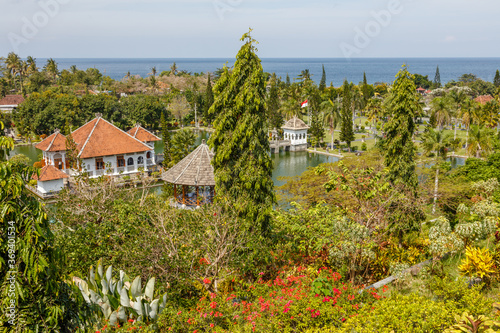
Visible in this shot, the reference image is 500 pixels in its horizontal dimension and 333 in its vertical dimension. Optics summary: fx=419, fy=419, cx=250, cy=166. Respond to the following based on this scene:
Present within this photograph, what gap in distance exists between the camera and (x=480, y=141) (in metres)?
31.1

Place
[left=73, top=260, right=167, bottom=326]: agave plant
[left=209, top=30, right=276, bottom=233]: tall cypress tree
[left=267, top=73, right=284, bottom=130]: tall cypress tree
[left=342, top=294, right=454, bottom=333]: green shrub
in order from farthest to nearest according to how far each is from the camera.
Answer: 1. [left=267, top=73, right=284, bottom=130]: tall cypress tree
2. [left=209, top=30, right=276, bottom=233]: tall cypress tree
3. [left=73, top=260, right=167, bottom=326]: agave plant
4. [left=342, top=294, right=454, bottom=333]: green shrub

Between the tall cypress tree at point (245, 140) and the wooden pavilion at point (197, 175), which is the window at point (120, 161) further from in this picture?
the tall cypress tree at point (245, 140)

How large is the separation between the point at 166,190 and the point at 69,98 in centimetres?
3454

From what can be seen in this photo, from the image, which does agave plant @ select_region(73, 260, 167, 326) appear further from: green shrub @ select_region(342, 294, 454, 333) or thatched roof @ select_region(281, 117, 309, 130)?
thatched roof @ select_region(281, 117, 309, 130)

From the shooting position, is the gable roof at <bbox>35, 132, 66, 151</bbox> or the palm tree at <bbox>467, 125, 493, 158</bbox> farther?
the gable roof at <bbox>35, 132, 66, 151</bbox>

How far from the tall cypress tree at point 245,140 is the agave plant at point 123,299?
4.18 meters

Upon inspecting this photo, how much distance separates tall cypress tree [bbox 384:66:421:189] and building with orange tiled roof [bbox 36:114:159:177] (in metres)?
22.2

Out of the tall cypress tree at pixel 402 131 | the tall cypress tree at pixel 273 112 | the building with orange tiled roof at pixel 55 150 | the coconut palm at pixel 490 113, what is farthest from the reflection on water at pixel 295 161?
the tall cypress tree at pixel 402 131

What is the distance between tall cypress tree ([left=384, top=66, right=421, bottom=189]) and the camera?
15967 mm

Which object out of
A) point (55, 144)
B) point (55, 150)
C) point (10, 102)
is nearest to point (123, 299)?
point (55, 150)

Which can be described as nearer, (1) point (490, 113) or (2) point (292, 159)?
(1) point (490, 113)

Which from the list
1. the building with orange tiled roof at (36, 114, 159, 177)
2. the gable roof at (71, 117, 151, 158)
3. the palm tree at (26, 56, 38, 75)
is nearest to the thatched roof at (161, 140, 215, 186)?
the building with orange tiled roof at (36, 114, 159, 177)

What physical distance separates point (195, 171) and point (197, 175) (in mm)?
289

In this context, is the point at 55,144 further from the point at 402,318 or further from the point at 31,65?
the point at 31,65
